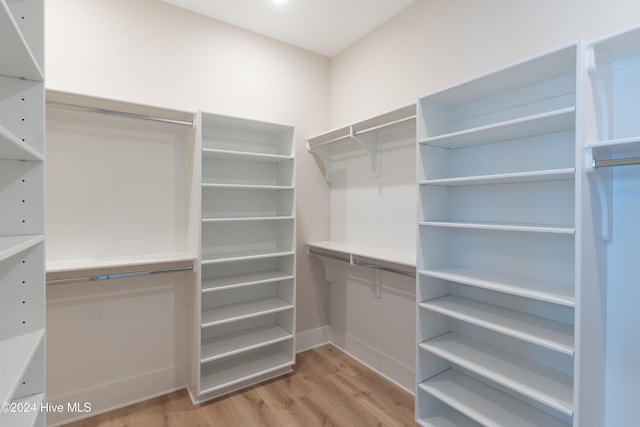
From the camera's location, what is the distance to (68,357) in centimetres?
200

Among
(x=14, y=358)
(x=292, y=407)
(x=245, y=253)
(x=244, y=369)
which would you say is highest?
(x=245, y=253)

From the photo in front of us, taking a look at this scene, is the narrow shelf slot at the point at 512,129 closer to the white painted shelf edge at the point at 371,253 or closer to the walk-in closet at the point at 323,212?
the walk-in closet at the point at 323,212

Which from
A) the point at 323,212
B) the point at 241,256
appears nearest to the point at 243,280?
the point at 241,256

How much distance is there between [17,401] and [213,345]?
54.4 inches

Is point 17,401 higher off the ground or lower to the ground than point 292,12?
lower

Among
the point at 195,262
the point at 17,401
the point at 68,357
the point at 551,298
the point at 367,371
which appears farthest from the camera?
the point at 367,371

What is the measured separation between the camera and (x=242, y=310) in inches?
96.2

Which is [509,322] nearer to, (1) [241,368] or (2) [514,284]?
(2) [514,284]

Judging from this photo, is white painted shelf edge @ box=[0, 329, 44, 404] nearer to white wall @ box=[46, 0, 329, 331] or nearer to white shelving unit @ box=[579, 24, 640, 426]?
white wall @ box=[46, 0, 329, 331]

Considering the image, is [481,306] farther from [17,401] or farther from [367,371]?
[17,401]

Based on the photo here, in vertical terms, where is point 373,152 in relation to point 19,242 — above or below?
above

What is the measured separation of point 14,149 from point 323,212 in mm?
2328

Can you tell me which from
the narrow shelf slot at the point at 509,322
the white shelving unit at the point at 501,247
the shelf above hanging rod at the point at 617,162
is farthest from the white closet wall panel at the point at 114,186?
the shelf above hanging rod at the point at 617,162

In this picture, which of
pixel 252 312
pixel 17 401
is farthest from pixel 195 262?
pixel 17 401
